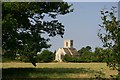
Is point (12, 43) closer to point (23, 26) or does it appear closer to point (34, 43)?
point (34, 43)

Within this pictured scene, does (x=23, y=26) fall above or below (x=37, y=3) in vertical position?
below

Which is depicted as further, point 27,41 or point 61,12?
point 61,12

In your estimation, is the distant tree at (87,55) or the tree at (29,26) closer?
the distant tree at (87,55)

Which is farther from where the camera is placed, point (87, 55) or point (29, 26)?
point (29, 26)

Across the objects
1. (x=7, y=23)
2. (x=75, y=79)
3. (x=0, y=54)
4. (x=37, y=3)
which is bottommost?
(x=75, y=79)

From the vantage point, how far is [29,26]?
28.8m

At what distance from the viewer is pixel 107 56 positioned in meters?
6.35

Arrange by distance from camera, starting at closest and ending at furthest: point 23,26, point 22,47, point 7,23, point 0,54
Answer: point 7,23 → point 0,54 → point 22,47 → point 23,26

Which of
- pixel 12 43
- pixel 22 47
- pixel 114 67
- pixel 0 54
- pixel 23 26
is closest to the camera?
pixel 114 67

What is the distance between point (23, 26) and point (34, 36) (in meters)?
1.68

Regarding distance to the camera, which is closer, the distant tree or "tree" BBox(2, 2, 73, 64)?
the distant tree

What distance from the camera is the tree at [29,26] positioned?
75.7ft

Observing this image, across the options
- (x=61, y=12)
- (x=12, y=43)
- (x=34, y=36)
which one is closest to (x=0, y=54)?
(x=12, y=43)

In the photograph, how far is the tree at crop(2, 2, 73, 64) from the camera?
2306 cm
